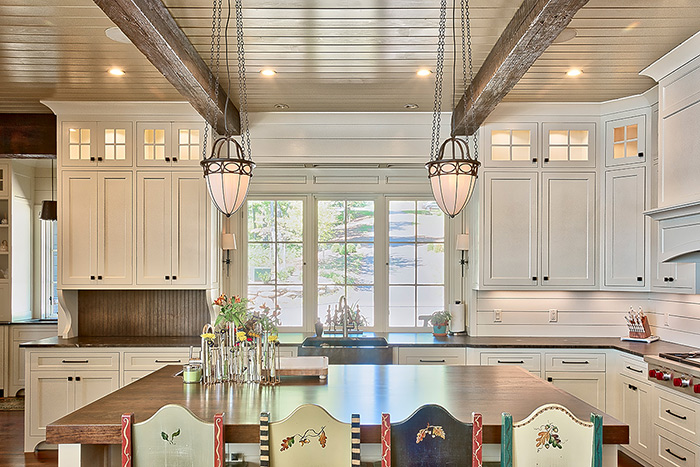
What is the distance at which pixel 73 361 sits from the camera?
4.48m

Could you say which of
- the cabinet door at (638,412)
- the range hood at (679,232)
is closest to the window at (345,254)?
the cabinet door at (638,412)

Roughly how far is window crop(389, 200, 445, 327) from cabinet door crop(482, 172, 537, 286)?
86 cm

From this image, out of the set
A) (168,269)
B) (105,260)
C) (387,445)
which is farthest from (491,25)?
(105,260)

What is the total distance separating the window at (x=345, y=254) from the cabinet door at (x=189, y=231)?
52.3 inches

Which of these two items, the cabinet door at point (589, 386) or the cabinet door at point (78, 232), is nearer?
Result: the cabinet door at point (589, 386)

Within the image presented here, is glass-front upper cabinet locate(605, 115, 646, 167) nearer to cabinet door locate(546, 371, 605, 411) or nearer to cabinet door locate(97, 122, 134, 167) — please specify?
cabinet door locate(546, 371, 605, 411)

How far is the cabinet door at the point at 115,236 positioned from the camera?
4746mm

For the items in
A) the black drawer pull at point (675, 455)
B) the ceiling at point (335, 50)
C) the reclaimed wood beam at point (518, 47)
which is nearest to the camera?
the reclaimed wood beam at point (518, 47)

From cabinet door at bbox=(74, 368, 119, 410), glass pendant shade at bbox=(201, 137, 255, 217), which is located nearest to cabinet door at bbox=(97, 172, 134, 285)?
cabinet door at bbox=(74, 368, 119, 410)

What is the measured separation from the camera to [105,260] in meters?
4.74

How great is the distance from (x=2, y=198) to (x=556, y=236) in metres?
5.82

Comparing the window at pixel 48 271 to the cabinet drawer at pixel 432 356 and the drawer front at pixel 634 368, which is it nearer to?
the cabinet drawer at pixel 432 356

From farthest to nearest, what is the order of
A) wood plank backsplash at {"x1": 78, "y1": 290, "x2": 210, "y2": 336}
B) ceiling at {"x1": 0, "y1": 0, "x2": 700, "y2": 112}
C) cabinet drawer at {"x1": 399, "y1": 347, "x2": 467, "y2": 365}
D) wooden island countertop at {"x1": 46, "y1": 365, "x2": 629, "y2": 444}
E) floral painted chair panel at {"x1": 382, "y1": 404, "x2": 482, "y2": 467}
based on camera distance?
Result: wood plank backsplash at {"x1": 78, "y1": 290, "x2": 210, "y2": 336} → cabinet drawer at {"x1": 399, "y1": 347, "x2": 467, "y2": 365} → ceiling at {"x1": 0, "y1": 0, "x2": 700, "y2": 112} → wooden island countertop at {"x1": 46, "y1": 365, "x2": 629, "y2": 444} → floral painted chair panel at {"x1": 382, "y1": 404, "x2": 482, "y2": 467}

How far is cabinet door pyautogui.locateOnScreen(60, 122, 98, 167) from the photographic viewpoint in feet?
15.6
